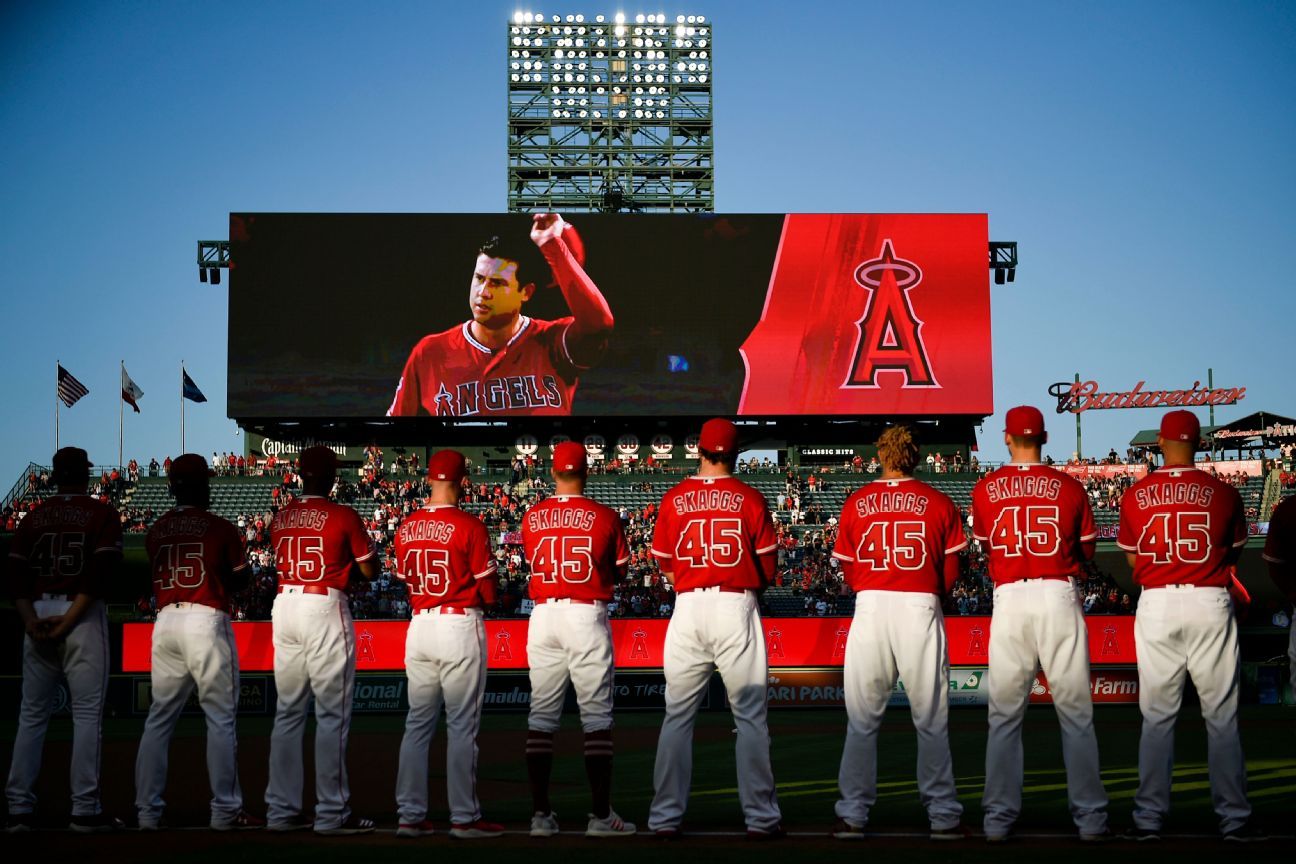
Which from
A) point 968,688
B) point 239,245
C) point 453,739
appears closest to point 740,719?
point 453,739

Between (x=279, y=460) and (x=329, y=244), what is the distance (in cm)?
803

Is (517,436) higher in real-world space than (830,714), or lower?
higher

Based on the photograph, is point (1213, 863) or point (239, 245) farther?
point (239, 245)

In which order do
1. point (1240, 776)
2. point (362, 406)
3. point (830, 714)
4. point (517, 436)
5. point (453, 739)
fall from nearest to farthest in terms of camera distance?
point (1240, 776) → point (453, 739) → point (830, 714) → point (362, 406) → point (517, 436)

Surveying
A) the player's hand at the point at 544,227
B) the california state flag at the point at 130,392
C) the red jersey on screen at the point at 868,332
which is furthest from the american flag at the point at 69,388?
the red jersey on screen at the point at 868,332

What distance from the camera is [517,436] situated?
4166cm

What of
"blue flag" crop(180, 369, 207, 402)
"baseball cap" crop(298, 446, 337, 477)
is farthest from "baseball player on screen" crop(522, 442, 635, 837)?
"blue flag" crop(180, 369, 207, 402)

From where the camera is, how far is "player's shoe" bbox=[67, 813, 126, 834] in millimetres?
8282

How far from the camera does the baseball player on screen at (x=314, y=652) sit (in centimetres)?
827

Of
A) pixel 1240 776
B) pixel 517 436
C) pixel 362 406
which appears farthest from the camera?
pixel 517 436

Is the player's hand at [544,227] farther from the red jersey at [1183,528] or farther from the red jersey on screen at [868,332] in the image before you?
the red jersey at [1183,528]

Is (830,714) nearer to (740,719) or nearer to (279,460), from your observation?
(740,719)

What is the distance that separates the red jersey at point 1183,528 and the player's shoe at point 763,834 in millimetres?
2624

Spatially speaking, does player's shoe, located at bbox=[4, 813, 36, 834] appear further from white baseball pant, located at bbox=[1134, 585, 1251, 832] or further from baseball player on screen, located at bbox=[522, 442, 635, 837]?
white baseball pant, located at bbox=[1134, 585, 1251, 832]
